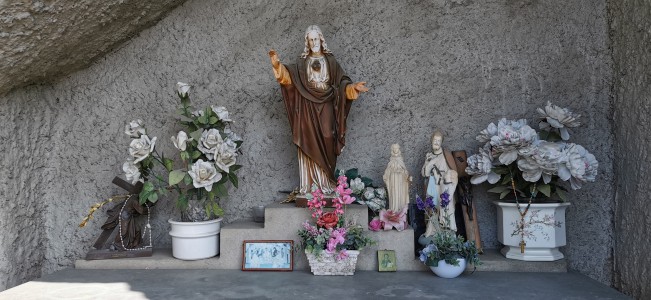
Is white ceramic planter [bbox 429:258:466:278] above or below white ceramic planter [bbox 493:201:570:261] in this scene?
below

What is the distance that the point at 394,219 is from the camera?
2.78 m

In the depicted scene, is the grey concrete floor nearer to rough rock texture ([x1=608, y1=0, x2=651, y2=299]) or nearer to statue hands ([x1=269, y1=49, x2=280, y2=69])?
rough rock texture ([x1=608, y1=0, x2=651, y2=299])

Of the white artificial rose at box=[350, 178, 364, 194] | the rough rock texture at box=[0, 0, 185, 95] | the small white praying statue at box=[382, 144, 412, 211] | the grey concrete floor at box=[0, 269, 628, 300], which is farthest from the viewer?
the white artificial rose at box=[350, 178, 364, 194]

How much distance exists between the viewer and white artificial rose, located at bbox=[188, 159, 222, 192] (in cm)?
280

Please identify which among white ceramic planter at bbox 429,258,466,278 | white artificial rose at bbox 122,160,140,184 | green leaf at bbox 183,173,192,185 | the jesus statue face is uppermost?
the jesus statue face

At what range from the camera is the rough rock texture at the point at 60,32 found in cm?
249

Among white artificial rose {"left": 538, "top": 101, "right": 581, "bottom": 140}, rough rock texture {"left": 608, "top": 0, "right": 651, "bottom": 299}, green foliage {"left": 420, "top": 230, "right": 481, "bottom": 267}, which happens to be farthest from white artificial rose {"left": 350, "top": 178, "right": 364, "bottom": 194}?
rough rock texture {"left": 608, "top": 0, "right": 651, "bottom": 299}

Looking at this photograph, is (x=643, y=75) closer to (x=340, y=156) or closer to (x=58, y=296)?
(x=340, y=156)

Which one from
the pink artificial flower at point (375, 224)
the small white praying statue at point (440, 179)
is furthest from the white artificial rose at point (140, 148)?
the small white praying statue at point (440, 179)

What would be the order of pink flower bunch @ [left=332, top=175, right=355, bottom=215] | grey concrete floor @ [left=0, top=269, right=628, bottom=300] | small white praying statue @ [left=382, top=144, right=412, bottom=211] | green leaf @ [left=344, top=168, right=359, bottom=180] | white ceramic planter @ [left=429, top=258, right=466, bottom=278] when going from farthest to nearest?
green leaf @ [left=344, top=168, right=359, bottom=180] < small white praying statue @ [left=382, top=144, right=412, bottom=211] < pink flower bunch @ [left=332, top=175, right=355, bottom=215] < white ceramic planter @ [left=429, top=258, right=466, bottom=278] < grey concrete floor @ [left=0, top=269, right=628, bottom=300]

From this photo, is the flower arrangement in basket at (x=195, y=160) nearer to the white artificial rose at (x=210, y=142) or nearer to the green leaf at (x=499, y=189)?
the white artificial rose at (x=210, y=142)

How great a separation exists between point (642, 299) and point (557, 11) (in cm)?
194

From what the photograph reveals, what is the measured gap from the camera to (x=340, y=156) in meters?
3.32

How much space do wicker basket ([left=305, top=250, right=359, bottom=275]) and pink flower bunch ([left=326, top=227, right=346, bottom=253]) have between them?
7 cm
